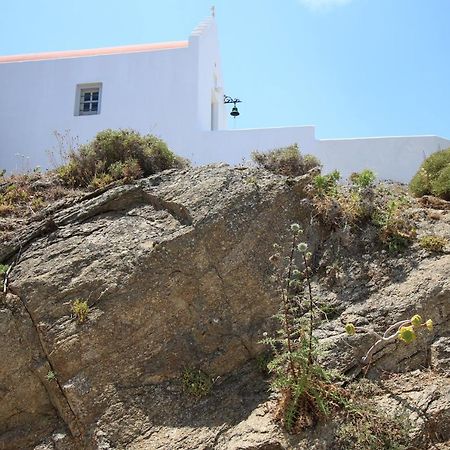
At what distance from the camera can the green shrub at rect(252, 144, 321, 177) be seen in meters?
10.1

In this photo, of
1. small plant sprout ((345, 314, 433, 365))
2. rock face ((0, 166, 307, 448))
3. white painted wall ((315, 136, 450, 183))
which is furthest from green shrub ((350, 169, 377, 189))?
white painted wall ((315, 136, 450, 183))

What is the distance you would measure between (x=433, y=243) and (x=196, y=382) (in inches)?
149

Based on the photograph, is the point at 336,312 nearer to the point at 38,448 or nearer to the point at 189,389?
the point at 189,389

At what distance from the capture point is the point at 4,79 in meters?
17.4

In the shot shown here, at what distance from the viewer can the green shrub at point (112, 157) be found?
10211 millimetres

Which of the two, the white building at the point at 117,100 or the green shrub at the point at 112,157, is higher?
the white building at the point at 117,100

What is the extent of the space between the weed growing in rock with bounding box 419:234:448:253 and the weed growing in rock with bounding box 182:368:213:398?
3528mm

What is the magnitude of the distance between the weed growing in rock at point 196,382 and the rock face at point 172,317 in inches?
3.1

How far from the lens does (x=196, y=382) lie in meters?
7.11

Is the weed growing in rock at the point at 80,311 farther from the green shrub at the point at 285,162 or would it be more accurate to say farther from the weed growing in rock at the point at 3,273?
the green shrub at the point at 285,162

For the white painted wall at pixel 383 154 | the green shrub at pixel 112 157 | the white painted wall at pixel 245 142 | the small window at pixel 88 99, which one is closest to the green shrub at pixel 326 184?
the green shrub at pixel 112 157

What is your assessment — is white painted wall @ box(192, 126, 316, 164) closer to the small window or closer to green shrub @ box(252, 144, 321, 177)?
the small window

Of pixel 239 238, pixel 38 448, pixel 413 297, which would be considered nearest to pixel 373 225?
pixel 413 297

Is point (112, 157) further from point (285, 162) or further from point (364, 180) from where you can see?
point (364, 180)
